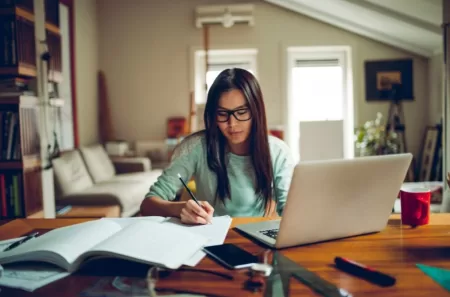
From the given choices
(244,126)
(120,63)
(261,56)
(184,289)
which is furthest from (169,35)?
(184,289)

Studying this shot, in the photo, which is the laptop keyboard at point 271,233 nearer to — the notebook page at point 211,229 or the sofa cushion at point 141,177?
the notebook page at point 211,229

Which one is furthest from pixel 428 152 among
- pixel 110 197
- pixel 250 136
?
pixel 250 136

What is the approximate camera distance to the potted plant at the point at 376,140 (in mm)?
4867

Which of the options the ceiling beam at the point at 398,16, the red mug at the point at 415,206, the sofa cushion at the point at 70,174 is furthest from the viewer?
the ceiling beam at the point at 398,16

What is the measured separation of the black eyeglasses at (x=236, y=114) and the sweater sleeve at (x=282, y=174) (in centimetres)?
24

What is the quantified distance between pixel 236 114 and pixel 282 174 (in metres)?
0.31

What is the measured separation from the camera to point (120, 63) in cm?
555

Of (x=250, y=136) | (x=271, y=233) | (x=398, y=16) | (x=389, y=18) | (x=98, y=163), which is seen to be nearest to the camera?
(x=271, y=233)

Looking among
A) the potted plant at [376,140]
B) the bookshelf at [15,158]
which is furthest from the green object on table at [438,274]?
the potted plant at [376,140]

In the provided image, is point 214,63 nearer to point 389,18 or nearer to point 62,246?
point 389,18

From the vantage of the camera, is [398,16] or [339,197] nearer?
[339,197]

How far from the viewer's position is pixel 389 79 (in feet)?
17.3

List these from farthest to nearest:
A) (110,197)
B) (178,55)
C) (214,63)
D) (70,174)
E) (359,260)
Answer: (214,63)
(178,55)
(70,174)
(110,197)
(359,260)

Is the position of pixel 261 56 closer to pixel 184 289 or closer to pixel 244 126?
pixel 244 126
